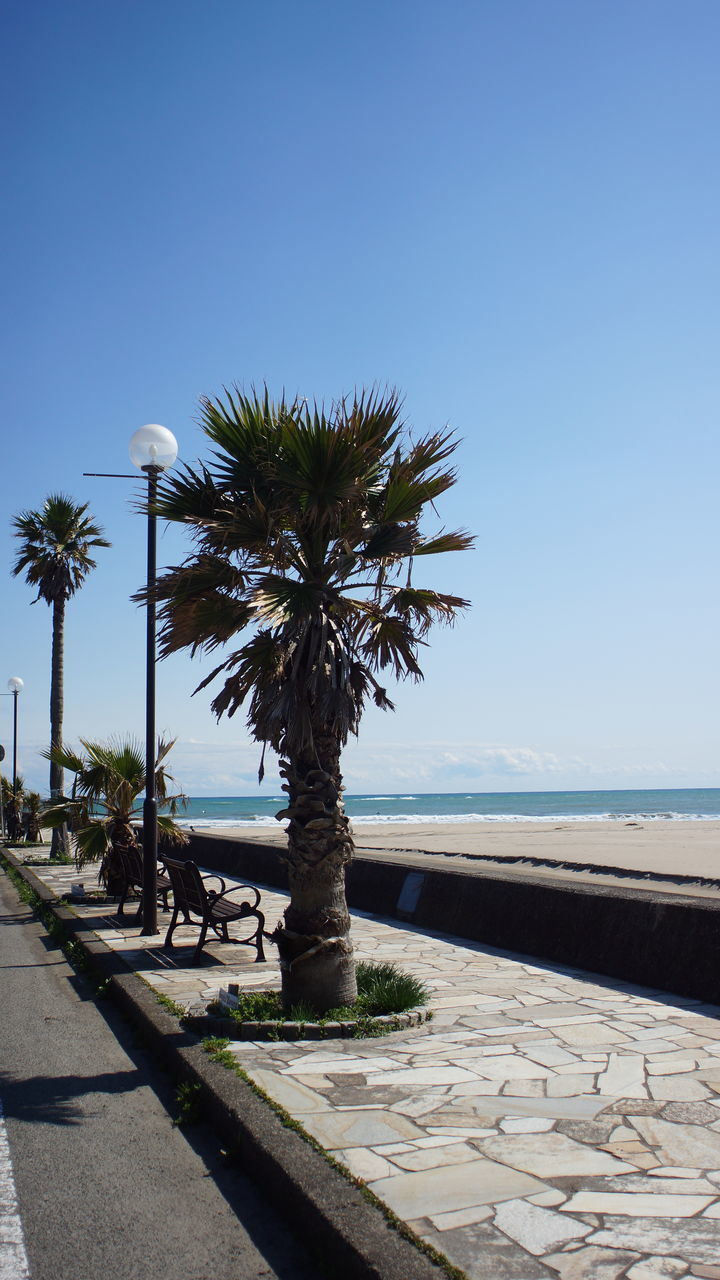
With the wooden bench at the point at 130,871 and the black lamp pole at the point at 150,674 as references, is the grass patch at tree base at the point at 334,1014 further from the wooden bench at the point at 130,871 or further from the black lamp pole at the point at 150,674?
the wooden bench at the point at 130,871

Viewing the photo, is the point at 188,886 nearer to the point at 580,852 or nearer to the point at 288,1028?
the point at 288,1028

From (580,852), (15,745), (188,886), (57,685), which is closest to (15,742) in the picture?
(15,745)

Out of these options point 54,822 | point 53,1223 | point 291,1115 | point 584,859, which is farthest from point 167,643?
point 584,859

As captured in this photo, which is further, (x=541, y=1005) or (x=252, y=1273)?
(x=541, y=1005)

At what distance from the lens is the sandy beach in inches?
727

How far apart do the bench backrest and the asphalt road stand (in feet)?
6.60

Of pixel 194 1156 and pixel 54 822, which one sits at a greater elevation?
pixel 54 822

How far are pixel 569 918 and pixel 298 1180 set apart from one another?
5284 millimetres

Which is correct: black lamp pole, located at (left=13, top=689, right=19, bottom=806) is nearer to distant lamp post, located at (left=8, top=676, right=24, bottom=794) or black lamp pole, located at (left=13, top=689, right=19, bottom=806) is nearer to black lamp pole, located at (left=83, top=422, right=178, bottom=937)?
distant lamp post, located at (left=8, top=676, right=24, bottom=794)

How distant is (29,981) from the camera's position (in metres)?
8.84

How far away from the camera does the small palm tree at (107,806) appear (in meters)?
13.2

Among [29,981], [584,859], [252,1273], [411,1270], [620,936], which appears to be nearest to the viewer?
[411,1270]

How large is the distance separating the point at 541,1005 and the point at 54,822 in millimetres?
9053

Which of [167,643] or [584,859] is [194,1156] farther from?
A: [584,859]
